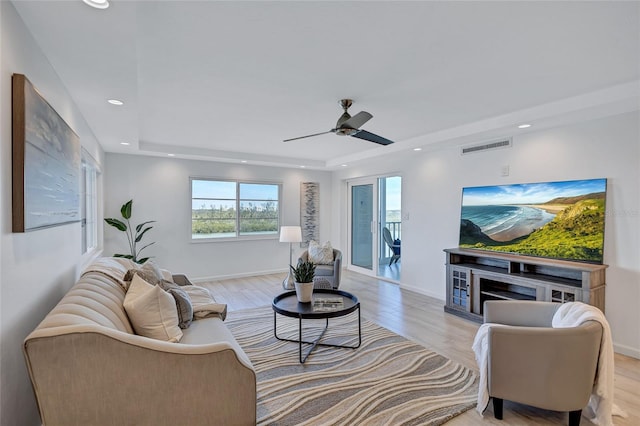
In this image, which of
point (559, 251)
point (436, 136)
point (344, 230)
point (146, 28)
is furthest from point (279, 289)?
point (146, 28)

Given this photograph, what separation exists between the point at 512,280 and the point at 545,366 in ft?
5.72

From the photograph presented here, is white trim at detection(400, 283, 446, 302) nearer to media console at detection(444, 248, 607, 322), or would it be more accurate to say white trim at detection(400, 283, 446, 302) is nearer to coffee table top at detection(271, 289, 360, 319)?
media console at detection(444, 248, 607, 322)

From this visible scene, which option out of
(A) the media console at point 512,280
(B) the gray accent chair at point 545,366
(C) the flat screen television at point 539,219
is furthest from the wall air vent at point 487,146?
(B) the gray accent chair at point 545,366

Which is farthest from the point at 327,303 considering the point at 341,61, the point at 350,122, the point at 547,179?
the point at 547,179

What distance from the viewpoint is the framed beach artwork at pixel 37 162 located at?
1.44m

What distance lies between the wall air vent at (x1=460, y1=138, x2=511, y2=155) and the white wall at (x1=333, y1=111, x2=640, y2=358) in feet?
0.21

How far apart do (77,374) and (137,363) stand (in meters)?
0.22

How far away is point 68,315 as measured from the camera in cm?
141

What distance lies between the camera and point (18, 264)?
151cm

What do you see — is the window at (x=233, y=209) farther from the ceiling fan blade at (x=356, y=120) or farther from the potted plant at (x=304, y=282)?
the ceiling fan blade at (x=356, y=120)

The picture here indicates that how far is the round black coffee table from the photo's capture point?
280cm

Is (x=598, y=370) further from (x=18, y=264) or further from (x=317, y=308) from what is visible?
(x=18, y=264)

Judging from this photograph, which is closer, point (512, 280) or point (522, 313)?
point (522, 313)

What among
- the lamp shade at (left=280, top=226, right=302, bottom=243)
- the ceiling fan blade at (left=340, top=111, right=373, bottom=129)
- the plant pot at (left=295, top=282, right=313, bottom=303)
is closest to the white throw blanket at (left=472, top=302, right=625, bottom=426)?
the plant pot at (left=295, top=282, right=313, bottom=303)
